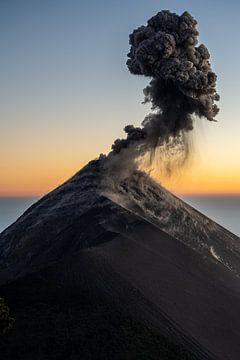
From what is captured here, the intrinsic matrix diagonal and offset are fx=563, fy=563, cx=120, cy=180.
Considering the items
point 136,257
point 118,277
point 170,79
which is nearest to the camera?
point 118,277

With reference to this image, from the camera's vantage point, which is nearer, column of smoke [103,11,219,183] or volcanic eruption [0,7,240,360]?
volcanic eruption [0,7,240,360]

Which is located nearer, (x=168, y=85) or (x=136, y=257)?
(x=136, y=257)

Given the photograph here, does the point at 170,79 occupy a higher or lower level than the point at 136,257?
higher

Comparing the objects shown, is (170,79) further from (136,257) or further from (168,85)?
(136,257)

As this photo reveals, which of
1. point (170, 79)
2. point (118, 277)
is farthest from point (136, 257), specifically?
point (170, 79)

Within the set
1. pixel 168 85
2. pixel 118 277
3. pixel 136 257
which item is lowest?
pixel 118 277

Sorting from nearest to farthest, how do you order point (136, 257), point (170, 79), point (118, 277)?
point (118, 277)
point (136, 257)
point (170, 79)
